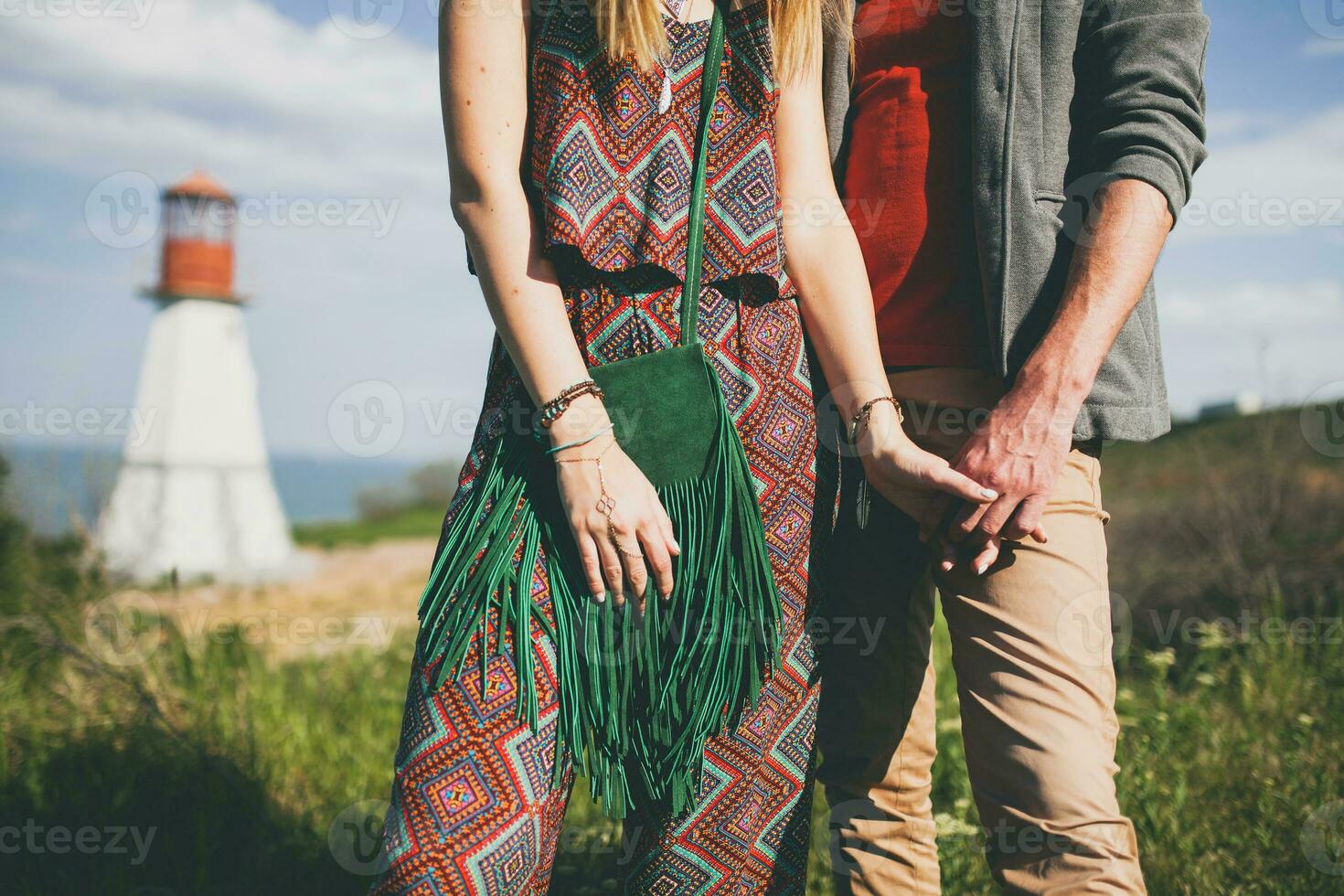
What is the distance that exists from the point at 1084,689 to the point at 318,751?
296cm

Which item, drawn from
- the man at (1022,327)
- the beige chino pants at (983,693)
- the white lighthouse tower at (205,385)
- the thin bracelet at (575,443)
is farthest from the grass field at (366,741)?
the white lighthouse tower at (205,385)

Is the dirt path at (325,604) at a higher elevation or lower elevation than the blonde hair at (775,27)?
lower

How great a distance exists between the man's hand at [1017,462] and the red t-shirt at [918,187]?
0.53 feet

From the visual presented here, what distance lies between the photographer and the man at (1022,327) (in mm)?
1586

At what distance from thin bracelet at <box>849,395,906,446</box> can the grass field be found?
1.25m

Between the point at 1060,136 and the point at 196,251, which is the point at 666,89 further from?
the point at 196,251

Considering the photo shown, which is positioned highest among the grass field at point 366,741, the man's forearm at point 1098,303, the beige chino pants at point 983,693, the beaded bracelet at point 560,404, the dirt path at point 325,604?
the man's forearm at point 1098,303

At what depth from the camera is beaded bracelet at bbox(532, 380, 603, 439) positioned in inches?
54.9

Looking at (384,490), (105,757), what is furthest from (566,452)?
(384,490)

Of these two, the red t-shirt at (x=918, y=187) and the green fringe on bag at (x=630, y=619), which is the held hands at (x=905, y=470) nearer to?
the red t-shirt at (x=918, y=187)

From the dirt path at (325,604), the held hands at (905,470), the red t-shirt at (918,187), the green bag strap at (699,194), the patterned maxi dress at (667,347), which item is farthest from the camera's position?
the dirt path at (325,604)

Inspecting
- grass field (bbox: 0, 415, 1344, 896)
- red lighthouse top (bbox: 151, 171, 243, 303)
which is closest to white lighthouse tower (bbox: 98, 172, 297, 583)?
red lighthouse top (bbox: 151, 171, 243, 303)

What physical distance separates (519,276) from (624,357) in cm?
21

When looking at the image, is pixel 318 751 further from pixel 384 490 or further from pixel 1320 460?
pixel 384 490
